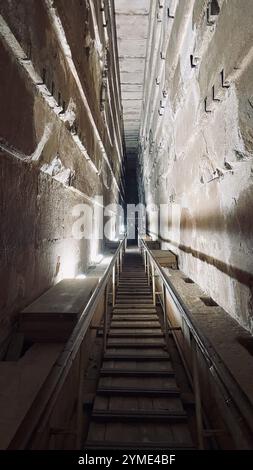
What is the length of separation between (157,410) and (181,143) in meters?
3.39

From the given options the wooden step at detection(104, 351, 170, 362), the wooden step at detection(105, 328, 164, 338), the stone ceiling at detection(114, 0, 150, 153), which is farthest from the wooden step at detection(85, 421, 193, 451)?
the stone ceiling at detection(114, 0, 150, 153)

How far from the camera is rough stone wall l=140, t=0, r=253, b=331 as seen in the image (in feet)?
6.15

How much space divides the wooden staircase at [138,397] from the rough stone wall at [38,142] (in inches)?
42.0

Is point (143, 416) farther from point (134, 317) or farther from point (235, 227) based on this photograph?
point (134, 317)

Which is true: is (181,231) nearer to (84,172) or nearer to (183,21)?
(84,172)

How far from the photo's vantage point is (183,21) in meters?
3.42

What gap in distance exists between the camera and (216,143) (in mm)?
2439

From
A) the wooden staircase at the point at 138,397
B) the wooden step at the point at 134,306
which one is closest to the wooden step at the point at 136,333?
the wooden staircase at the point at 138,397

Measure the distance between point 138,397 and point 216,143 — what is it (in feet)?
7.86

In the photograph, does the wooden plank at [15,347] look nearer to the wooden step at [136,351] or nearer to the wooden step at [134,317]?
the wooden step at [136,351]

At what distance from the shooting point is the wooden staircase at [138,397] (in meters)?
1.92

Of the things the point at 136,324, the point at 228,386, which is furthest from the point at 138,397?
the point at 228,386

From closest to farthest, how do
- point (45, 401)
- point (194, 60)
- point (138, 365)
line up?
1. point (45, 401)
2. point (138, 365)
3. point (194, 60)
